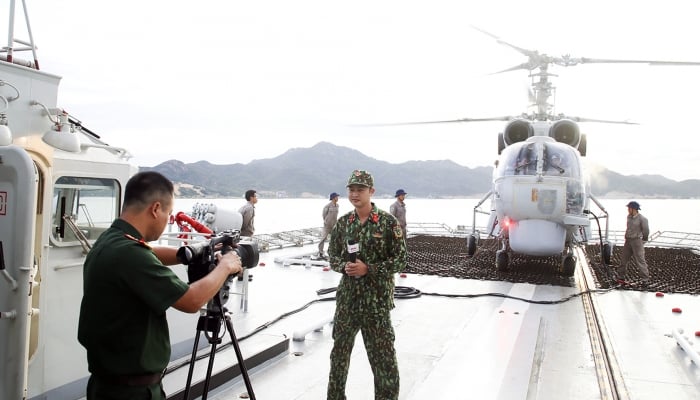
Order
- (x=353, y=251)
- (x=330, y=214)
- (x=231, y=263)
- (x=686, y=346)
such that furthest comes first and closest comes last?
(x=330, y=214)
(x=686, y=346)
(x=353, y=251)
(x=231, y=263)

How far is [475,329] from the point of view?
6.13m

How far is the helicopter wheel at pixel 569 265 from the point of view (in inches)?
411

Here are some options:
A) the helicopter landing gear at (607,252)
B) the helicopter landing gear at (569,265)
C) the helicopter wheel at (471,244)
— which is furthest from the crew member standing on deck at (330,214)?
the helicopter landing gear at (607,252)

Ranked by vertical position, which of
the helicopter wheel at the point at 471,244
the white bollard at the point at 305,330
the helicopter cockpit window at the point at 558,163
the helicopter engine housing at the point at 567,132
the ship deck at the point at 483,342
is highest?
the helicopter engine housing at the point at 567,132

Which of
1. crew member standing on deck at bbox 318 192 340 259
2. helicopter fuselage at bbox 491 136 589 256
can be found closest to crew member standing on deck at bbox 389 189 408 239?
crew member standing on deck at bbox 318 192 340 259

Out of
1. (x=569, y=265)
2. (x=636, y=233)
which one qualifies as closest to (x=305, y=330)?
(x=569, y=265)

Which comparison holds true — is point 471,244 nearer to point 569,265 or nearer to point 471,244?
point 471,244

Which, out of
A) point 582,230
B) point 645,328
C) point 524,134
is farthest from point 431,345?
point 524,134

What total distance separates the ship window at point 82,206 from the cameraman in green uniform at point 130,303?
1.84 metres

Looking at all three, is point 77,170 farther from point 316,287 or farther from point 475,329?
point 316,287

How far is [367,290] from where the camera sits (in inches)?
133

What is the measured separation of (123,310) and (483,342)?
4.50 m

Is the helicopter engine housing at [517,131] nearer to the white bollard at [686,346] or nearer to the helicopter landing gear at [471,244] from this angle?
the helicopter landing gear at [471,244]

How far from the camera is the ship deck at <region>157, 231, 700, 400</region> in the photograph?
13.9 feet
